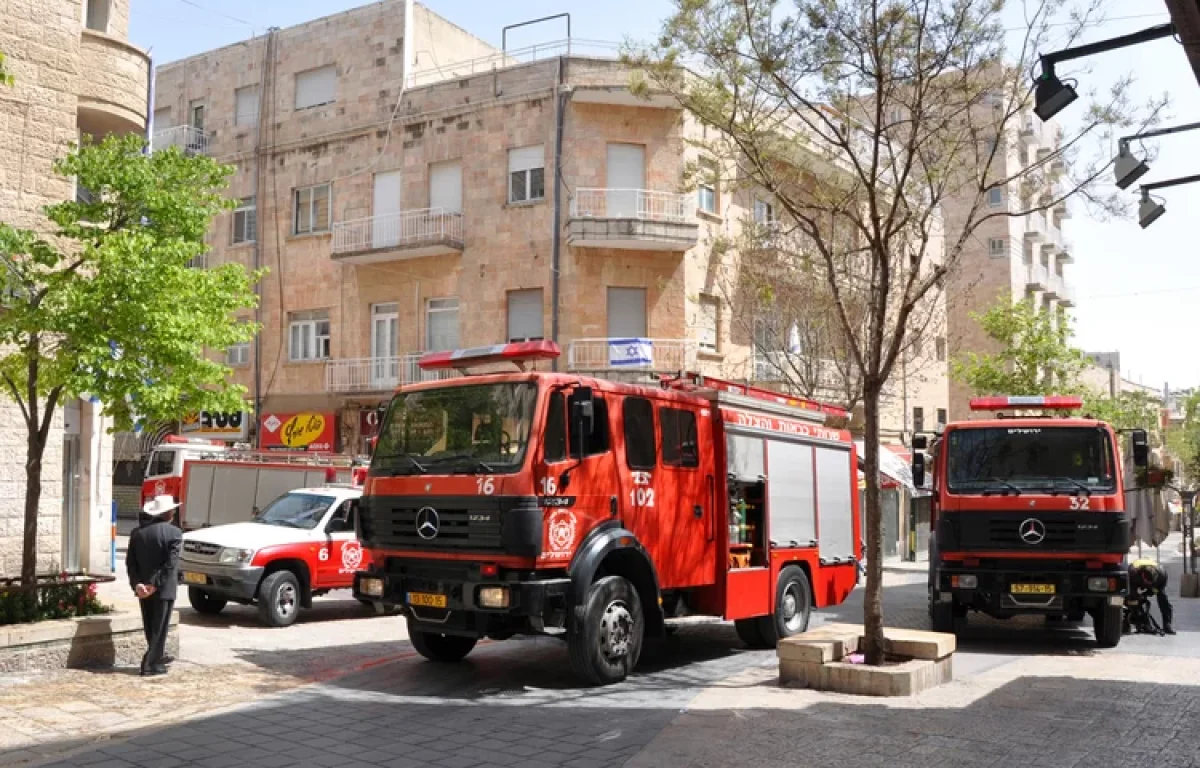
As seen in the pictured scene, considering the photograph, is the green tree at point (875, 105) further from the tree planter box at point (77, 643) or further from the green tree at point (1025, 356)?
the green tree at point (1025, 356)

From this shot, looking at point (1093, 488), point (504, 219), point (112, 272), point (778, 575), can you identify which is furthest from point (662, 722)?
point (504, 219)

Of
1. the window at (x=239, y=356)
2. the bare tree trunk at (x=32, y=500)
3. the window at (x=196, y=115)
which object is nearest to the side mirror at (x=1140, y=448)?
the bare tree trunk at (x=32, y=500)

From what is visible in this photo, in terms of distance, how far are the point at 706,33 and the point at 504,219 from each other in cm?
1694

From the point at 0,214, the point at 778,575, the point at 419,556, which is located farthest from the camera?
the point at 0,214

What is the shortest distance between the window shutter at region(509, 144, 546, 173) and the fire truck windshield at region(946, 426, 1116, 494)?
1637 cm

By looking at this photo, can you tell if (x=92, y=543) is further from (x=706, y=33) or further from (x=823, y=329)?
(x=823, y=329)

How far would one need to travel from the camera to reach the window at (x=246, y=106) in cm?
3198

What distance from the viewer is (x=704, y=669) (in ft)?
36.4

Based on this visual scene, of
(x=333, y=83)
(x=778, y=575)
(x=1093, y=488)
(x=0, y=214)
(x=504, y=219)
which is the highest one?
(x=333, y=83)

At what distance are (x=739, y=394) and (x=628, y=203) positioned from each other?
1580 cm

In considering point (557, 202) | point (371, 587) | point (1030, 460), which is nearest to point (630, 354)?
point (557, 202)

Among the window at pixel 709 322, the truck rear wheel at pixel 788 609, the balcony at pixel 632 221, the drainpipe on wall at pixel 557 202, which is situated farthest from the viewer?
the window at pixel 709 322

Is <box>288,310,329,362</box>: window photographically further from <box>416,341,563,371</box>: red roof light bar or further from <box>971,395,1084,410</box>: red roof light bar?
<box>416,341,563,371</box>: red roof light bar

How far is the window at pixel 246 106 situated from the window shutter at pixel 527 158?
912 centimetres
